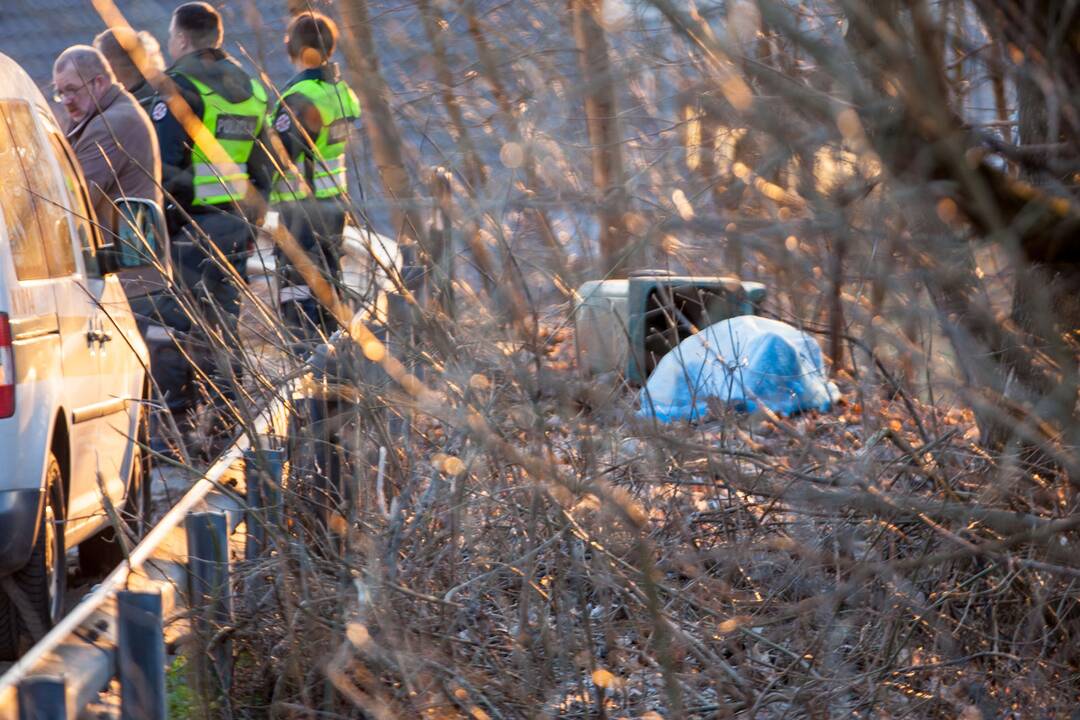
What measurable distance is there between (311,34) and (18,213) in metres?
2.12

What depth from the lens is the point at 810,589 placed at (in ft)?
13.5

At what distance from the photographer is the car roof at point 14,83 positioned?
17.3 feet

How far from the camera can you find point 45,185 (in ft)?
18.3

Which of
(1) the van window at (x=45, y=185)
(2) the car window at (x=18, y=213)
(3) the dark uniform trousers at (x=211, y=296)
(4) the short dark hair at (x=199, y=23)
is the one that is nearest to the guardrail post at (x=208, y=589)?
(3) the dark uniform trousers at (x=211, y=296)

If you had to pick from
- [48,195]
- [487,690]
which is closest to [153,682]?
[487,690]

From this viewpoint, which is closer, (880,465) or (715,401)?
(880,465)

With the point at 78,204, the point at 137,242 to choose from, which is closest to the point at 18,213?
the point at 137,242

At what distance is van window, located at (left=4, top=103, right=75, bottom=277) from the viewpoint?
5.38 meters

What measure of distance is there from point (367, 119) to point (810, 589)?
204cm

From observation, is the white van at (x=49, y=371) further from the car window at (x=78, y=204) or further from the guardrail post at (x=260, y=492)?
the guardrail post at (x=260, y=492)

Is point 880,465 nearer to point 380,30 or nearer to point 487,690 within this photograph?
point 487,690

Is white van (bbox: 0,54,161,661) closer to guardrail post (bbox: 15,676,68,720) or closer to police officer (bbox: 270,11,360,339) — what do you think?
police officer (bbox: 270,11,360,339)

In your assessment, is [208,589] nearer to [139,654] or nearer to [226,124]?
[139,654]

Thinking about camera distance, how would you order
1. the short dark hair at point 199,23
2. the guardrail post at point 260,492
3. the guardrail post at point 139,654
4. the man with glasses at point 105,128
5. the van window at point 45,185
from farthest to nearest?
the man with glasses at point 105,128 < the van window at point 45,185 < the guardrail post at point 260,492 < the short dark hair at point 199,23 < the guardrail post at point 139,654
